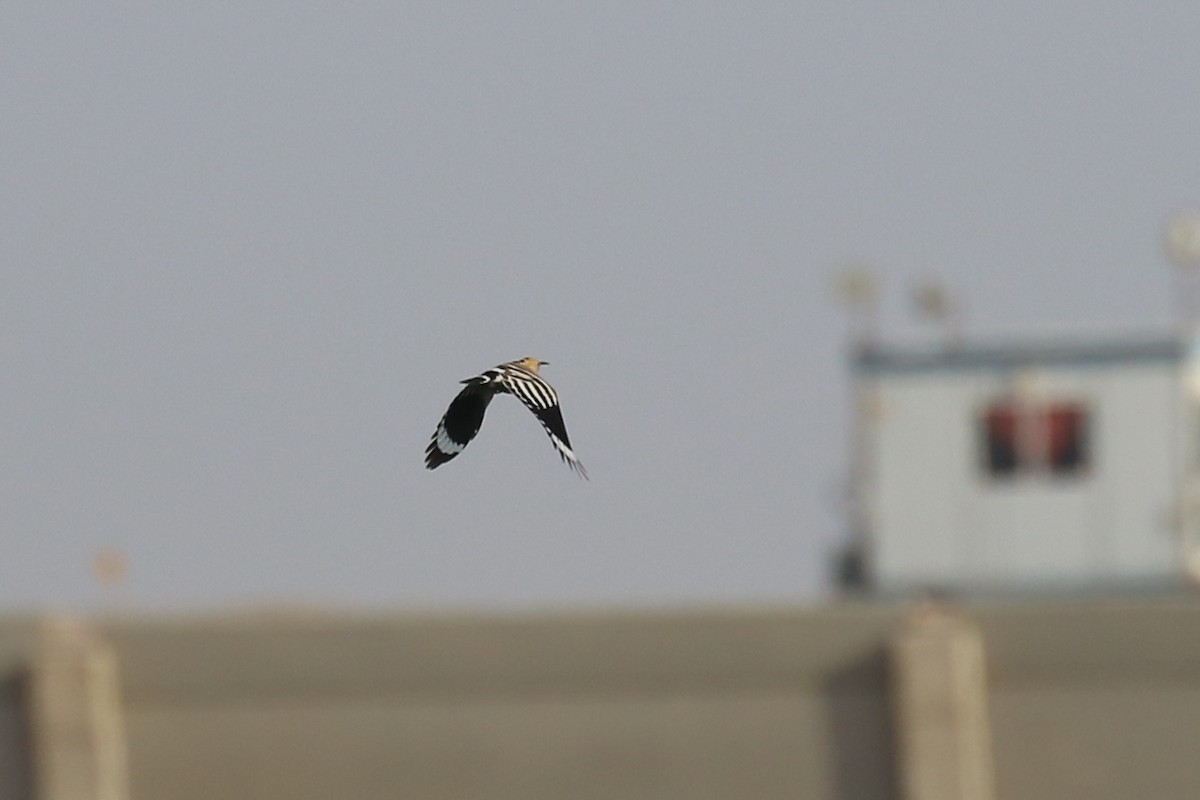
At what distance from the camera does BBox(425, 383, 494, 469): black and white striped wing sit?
9.20m

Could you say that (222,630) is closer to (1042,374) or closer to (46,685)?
(46,685)

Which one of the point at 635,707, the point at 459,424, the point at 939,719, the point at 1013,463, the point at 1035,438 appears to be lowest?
the point at 939,719

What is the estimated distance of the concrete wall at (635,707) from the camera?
14805mm

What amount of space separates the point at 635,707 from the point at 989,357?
50.3 feet

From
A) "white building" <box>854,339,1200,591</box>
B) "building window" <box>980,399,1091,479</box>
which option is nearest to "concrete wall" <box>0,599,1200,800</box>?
"white building" <box>854,339,1200,591</box>

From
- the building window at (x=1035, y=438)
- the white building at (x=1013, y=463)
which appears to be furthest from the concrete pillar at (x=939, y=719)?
the building window at (x=1035, y=438)

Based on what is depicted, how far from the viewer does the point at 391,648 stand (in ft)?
50.3

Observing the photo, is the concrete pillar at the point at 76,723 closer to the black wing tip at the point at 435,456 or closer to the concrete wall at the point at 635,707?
the concrete wall at the point at 635,707

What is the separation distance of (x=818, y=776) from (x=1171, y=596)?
13.4 metres

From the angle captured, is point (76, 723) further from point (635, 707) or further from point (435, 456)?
point (435, 456)

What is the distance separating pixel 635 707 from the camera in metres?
15.1

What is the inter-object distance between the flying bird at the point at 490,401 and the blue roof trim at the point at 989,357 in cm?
2031

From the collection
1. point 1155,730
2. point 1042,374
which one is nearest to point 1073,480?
point 1042,374

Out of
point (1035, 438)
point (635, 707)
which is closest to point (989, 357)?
point (1035, 438)
